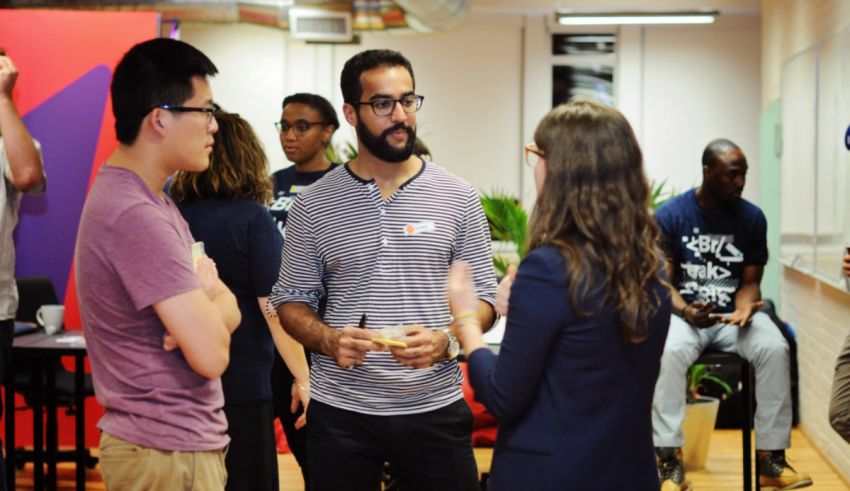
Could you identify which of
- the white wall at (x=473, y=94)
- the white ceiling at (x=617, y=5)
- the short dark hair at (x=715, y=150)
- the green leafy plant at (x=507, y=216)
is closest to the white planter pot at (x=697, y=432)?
the green leafy plant at (x=507, y=216)

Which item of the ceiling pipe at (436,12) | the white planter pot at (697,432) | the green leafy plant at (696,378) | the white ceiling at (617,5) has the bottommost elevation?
the white planter pot at (697,432)

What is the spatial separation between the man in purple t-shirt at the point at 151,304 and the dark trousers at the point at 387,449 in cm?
59

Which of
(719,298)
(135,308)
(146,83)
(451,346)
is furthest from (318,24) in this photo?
(135,308)

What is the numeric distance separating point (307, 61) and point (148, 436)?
8.14 m

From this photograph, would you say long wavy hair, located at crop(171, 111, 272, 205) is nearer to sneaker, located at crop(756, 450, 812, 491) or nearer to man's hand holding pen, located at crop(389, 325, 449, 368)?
man's hand holding pen, located at crop(389, 325, 449, 368)

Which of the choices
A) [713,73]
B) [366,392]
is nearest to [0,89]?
[366,392]

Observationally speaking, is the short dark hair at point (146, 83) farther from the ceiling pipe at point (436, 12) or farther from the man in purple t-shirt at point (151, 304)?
the ceiling pipe at point (436, 12)

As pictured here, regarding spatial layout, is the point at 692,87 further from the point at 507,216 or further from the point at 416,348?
the point at 416,348

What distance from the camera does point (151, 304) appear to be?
204 cm

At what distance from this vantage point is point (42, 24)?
18.7ft

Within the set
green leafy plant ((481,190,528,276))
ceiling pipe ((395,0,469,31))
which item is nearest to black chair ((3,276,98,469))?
green leafy plant ((481,190,528,276))

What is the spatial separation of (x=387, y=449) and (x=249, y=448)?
59 cm

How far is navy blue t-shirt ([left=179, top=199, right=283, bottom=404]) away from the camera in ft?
10.5

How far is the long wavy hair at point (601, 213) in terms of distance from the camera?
2.02m
